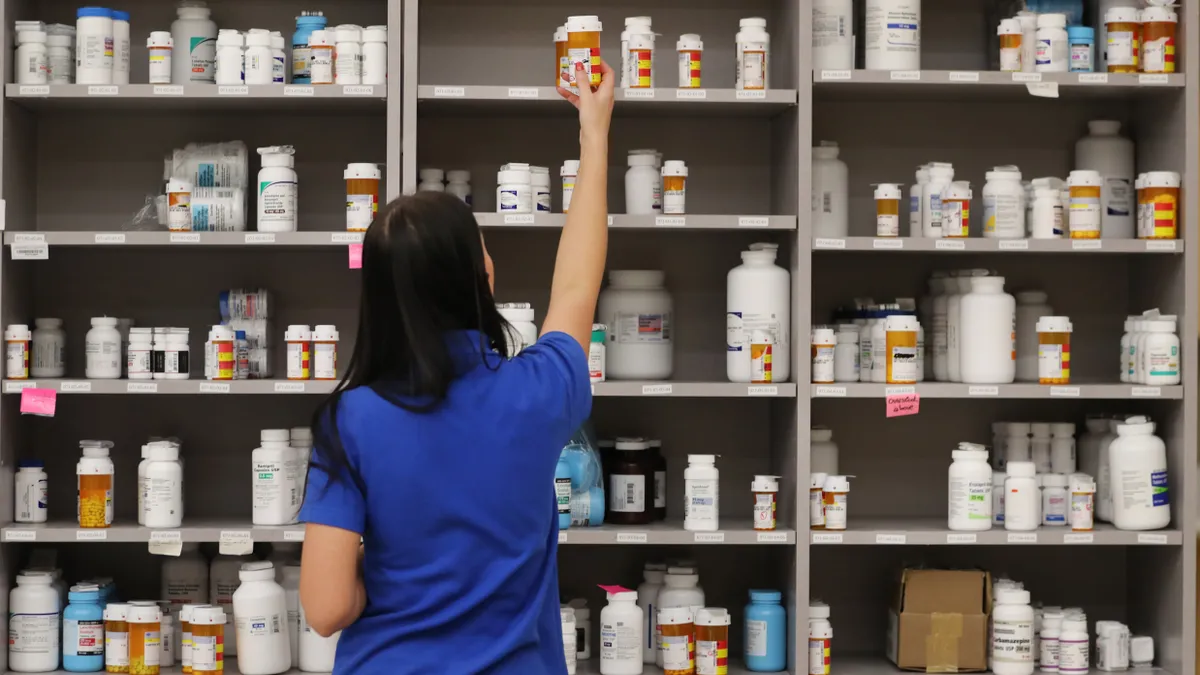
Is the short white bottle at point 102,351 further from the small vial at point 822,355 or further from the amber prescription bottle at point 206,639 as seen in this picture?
the small vial at point 822,355

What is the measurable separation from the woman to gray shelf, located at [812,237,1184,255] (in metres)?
1.87

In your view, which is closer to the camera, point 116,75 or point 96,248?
point 116,75

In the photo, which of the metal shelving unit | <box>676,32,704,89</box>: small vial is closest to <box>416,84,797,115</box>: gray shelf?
<box>676,32,704,89</box>: small vial

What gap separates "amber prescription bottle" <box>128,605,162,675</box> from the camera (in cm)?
326

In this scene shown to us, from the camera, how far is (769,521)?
10.9 ft

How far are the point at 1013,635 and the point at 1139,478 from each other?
1.70 ft

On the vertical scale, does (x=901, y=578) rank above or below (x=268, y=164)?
below

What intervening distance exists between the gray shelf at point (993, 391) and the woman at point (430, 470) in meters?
1.83

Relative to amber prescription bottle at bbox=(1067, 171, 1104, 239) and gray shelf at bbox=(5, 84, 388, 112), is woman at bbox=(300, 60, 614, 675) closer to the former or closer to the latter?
gray shelf at bbox=(5, 84, 388, 112)

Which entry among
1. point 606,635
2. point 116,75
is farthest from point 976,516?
point 116,75

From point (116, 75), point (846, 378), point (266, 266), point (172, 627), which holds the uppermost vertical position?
point (116, 75)

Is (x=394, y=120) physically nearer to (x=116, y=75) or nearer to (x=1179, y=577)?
(x=116, y=75)

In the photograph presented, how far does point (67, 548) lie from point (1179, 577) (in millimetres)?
3028

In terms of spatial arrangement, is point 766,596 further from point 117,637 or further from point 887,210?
point 117,637
